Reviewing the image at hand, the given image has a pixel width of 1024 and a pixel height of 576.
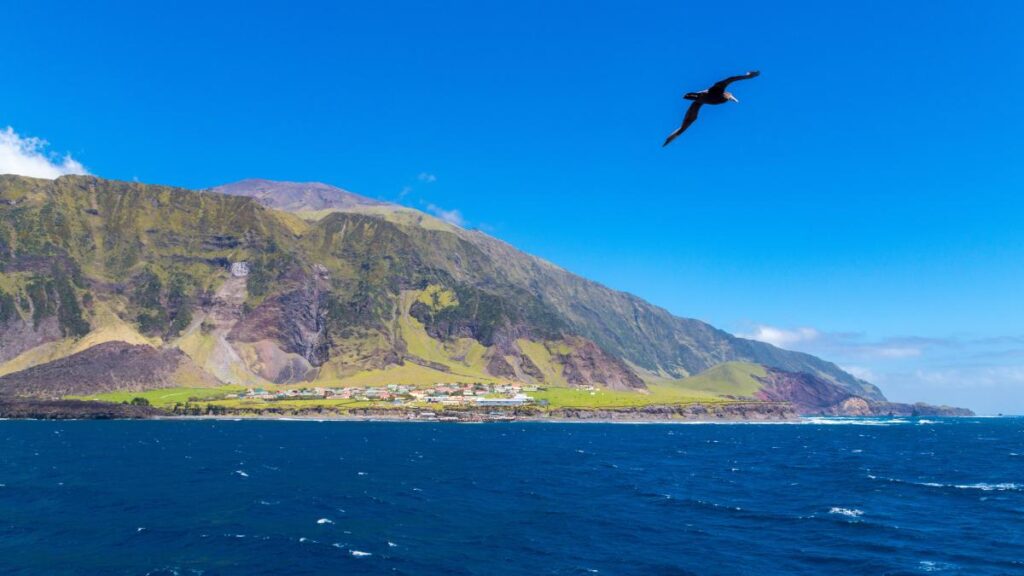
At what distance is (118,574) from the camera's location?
2406 inches

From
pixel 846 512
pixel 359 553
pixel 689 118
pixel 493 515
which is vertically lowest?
pixel 359 553

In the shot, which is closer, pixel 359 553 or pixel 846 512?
pixel 359 553

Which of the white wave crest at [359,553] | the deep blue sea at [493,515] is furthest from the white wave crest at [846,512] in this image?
the white wave crest at [359,553]

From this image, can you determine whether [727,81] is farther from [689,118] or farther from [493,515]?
[493,515]

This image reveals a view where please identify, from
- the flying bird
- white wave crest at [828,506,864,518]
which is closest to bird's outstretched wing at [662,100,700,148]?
the flying bird

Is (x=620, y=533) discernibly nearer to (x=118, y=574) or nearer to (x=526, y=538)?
(x=526, y=538)

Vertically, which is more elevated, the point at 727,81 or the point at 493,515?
the point at 727,81

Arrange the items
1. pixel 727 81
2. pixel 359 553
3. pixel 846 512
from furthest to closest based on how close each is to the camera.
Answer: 1. pixel 846 512
2. pixel 359 553
3. pixel 727 81

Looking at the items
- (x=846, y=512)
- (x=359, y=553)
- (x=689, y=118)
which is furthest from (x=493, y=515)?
(x=689, y=118)

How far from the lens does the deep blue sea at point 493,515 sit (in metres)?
67.3

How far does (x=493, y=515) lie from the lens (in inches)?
3501

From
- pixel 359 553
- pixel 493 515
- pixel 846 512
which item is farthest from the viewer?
pixel 846 512

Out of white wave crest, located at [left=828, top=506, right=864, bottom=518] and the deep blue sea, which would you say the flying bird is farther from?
white wave crest, located at [left=828, top=506, right=864, bottom=518]

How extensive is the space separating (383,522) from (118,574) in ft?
98.1
